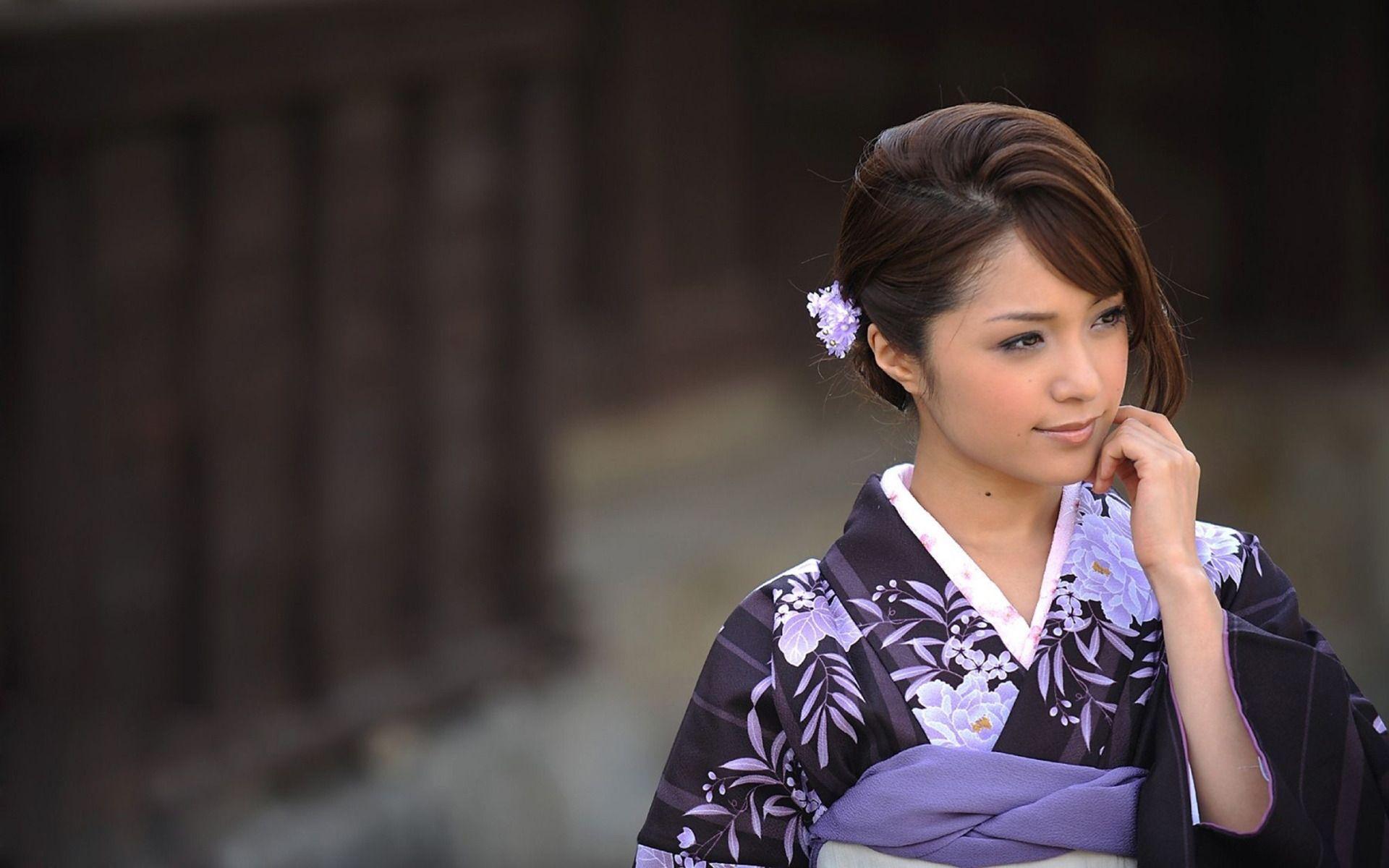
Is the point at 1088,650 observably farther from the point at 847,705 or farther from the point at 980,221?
the point at 980,221

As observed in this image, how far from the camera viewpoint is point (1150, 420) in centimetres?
145

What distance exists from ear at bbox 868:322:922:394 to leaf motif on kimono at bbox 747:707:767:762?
0.35 metres

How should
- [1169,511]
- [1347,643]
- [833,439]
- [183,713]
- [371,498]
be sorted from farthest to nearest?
1. [833,439]
2. [1347,643]
3. [371,498]
4. [183,713]
5. [1169,511]

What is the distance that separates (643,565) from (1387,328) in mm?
2101

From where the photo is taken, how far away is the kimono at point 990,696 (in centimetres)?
137

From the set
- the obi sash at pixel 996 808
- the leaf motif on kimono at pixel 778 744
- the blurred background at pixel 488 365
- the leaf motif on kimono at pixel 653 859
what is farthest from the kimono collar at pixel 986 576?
the blurred background at pixel 488 365

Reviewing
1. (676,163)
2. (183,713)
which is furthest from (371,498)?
(676,163)

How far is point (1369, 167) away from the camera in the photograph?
3.94 meters

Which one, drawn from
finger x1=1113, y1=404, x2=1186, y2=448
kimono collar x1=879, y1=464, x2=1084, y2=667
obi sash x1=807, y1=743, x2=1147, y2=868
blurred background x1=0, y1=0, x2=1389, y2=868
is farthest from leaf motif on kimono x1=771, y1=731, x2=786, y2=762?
blurred background x1=0, y1=0, x2=1389, y2=868

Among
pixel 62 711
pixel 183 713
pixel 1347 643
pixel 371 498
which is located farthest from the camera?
pixel 1347 643

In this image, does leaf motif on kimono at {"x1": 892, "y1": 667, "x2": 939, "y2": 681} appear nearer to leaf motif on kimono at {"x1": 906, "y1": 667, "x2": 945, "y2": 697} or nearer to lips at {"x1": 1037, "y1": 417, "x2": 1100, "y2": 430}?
leaf motif on kimono at {"x1": 906, "y1": 667, "x2": 945, "y2": 697}

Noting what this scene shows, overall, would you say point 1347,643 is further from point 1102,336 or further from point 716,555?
point 1102,336

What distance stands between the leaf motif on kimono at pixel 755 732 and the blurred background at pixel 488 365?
185 cm

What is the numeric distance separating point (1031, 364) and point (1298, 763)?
1.40 ft
